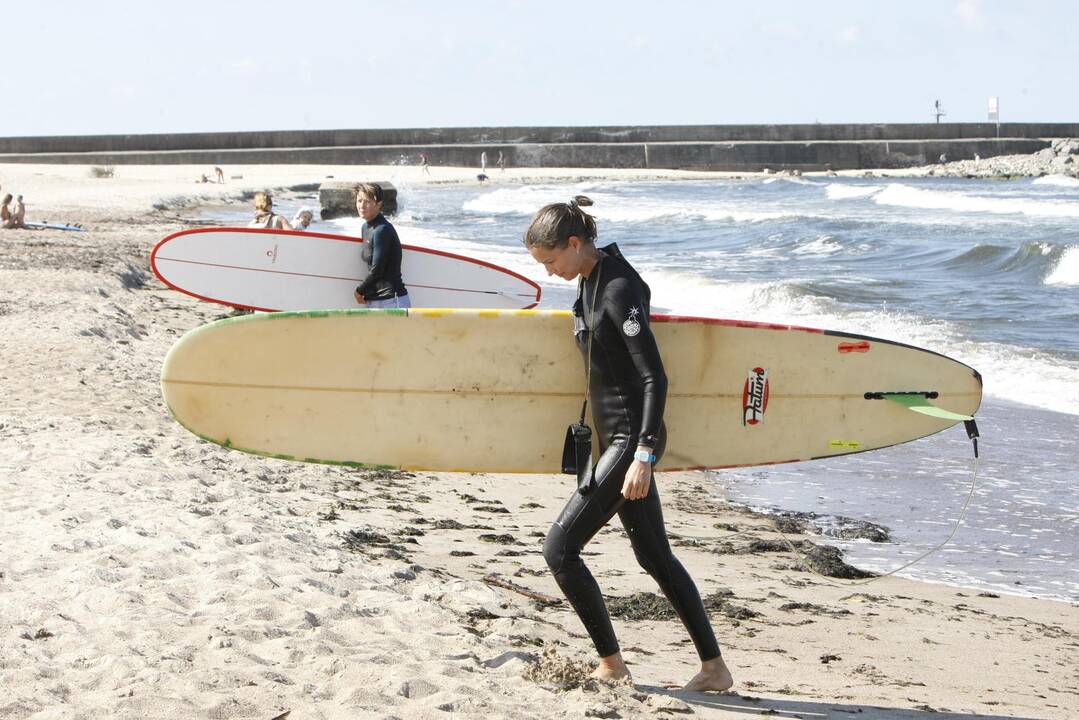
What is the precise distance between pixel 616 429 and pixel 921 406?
5.58 ft

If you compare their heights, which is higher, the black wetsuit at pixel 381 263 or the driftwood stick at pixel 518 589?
the black wetsuit at pixel 381 263

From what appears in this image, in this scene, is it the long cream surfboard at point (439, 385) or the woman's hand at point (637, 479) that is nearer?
the woman's hand at point (637, 479)

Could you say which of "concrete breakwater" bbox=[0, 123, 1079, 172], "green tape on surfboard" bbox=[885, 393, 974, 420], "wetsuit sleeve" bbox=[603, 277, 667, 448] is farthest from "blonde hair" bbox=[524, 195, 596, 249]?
"concrete breakwater" bbox=[0, 123, 1079, 172]

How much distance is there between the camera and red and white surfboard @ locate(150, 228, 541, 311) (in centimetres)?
892

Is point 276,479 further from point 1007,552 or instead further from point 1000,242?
point 1000,242

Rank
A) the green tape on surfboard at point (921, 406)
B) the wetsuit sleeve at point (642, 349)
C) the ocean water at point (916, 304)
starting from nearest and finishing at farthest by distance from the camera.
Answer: the wetsuit sleeve at point (642, 349), the green tape on surfboard at point (921, 406), the ocean water at point (916, 304)

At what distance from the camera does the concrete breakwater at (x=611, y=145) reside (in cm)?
5844

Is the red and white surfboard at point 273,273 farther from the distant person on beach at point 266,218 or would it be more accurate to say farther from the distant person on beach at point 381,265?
the distant person on beach at point 381,265

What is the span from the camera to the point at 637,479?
3041 mm

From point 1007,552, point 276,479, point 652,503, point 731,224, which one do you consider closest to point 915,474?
point 1007,552

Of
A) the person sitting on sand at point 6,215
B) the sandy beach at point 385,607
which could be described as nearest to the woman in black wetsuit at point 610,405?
the sandy beach at point 385,607

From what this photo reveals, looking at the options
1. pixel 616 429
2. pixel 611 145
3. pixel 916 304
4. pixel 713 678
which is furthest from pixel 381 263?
pixel 611 145

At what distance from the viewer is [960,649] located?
13.4 feet

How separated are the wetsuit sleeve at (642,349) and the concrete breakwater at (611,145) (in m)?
56.2
